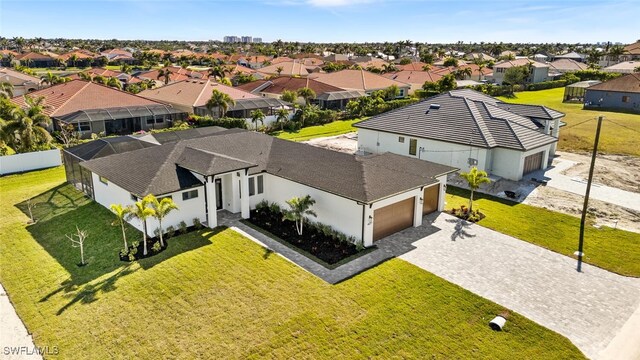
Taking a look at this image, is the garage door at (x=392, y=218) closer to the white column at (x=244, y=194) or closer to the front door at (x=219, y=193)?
the white column at (x=244, y=194)

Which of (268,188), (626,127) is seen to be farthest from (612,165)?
(268,188)

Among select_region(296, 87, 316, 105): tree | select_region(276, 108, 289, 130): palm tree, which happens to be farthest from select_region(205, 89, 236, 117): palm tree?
select_region(296, 87, 316, 105): tree

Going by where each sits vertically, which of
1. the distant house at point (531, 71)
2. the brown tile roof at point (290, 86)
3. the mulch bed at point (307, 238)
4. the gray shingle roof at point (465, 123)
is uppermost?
the distant house at point (531, 71)

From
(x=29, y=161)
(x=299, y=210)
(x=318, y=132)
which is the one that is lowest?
(x=318, y=132)

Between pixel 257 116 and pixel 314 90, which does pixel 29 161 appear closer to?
pixel 257 116

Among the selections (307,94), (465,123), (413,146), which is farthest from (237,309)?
(307,94)

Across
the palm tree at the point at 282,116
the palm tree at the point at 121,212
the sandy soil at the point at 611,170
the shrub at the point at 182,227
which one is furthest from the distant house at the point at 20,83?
the sandy soil at the point at 611,170

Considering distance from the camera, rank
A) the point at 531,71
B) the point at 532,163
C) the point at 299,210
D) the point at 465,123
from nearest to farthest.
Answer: the point at 299,210 → the point at 532,163 → the point at 465,123 → the point at 531,71
